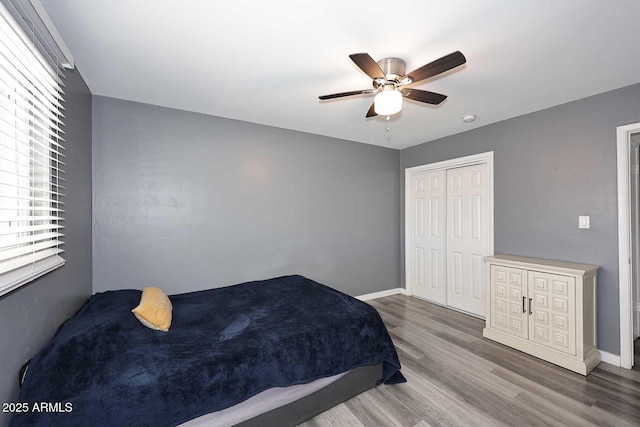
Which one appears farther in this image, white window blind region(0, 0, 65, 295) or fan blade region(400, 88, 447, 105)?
fan blade region(400, 88, 447, 105)

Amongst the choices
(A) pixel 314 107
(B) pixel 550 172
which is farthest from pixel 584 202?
(A) pixel 314 107

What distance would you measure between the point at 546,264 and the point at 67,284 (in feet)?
13.1

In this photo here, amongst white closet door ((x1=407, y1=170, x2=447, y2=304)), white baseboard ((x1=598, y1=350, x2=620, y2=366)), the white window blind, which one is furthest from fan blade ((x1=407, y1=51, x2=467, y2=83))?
white baseboard ((x1=598, y1=350, x2=620, y2=366))

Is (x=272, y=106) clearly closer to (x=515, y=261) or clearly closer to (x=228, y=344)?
(x=228, y=344)

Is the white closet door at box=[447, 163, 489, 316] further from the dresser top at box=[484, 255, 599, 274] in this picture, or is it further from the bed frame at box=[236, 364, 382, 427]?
the bed frame at box=[236, 364, 382, 427]

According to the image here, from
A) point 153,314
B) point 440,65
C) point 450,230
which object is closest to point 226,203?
point 153,314

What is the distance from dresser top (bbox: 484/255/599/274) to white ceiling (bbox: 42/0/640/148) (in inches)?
62.9

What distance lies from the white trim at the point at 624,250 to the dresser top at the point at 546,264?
201 mm

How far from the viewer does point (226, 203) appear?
121 inches

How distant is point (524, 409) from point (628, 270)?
1.62 metres

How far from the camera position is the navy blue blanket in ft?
4.02

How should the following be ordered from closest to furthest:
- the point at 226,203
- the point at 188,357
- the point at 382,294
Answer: the point at 188,357 → the point at 226,203 → the point at 382,294

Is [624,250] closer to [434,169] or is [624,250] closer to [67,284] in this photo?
[434,169]

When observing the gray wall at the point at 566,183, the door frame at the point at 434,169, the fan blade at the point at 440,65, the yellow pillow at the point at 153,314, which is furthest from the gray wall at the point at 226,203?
the fan blade at the point at 440,65
